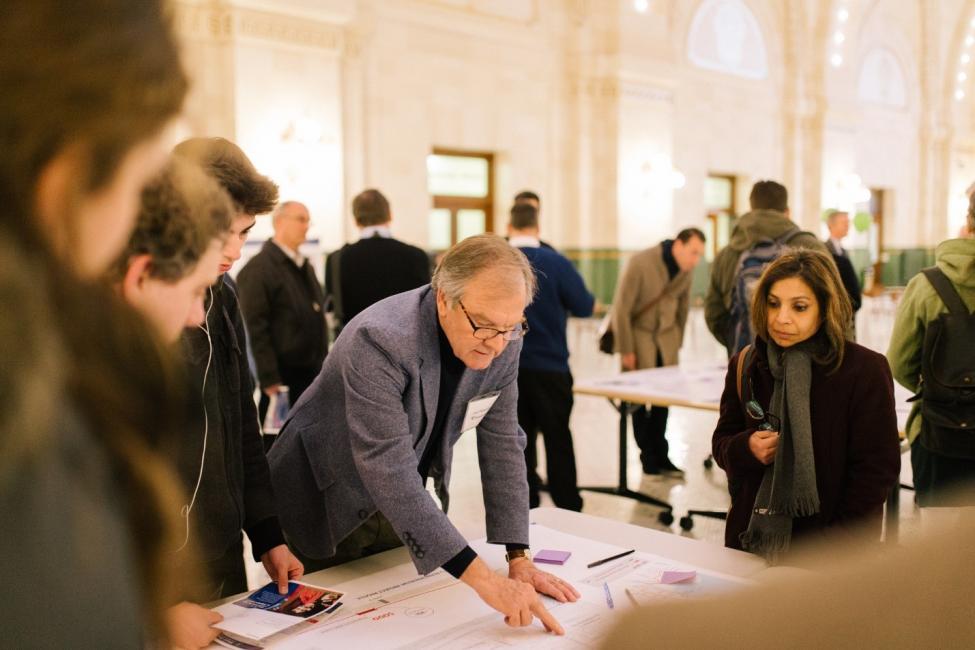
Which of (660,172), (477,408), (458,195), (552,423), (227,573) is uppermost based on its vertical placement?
(660,172)

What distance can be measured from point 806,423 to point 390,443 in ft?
4.49

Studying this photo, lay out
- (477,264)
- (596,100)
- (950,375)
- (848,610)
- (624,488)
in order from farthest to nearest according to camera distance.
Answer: (596,100) → (624,488) → (950,375) → (477,264) → (848,610)

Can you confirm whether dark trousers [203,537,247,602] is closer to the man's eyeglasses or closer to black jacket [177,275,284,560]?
black jacket [177,275,284,560]

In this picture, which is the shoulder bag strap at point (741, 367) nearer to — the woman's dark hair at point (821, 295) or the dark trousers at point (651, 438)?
the woman's dark hair at point (821, 295)

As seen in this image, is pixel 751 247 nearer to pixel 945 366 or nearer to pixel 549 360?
pixel 549 360

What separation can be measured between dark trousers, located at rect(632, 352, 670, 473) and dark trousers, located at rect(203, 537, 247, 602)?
13.8ft

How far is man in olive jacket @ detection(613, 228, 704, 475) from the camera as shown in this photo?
5.96 m

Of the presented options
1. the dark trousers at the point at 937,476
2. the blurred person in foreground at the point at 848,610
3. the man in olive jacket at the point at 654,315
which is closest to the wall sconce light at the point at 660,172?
the man in olive jacket at the point at 654,315

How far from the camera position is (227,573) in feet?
7.55

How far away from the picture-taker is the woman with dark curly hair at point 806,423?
2668 mm

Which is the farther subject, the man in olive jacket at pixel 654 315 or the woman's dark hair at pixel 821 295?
the man in olive jacket at pixel 654 315

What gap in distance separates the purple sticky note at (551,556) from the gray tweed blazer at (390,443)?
3.9 inches

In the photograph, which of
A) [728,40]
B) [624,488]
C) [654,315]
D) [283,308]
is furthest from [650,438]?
[728,40]

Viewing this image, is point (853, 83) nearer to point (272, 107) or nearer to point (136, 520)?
point (272, 107)
